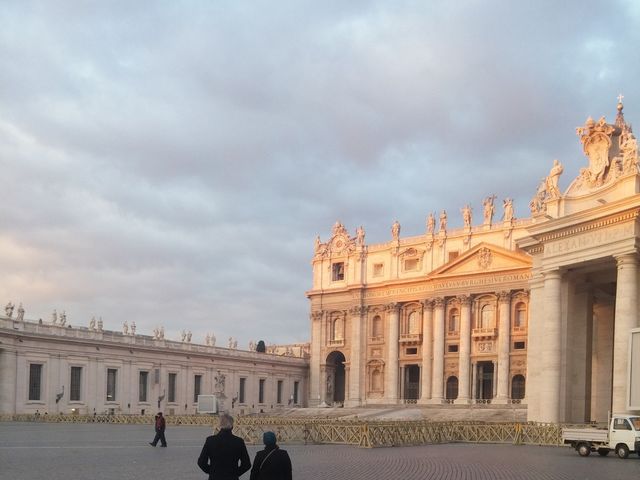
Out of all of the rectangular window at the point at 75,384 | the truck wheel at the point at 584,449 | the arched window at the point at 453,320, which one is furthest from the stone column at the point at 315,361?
the truck wheel at the point at 584,449

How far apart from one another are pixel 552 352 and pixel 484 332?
41.3m

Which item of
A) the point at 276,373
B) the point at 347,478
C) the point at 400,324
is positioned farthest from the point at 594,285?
the point at 276,373

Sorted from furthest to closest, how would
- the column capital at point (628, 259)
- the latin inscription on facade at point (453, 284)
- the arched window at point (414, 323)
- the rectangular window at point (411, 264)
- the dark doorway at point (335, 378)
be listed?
the dark doorway at point (335, 378) < the rectangular window at point (411, 264) < the arched window at point (414, 323) < the latin inscription on facade at point (453, 284) < the column capital at point (628, 259)

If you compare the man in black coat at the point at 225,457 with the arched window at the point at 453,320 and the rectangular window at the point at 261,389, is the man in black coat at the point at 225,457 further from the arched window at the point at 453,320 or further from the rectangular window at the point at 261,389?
the rectangular window at the point at 261,389

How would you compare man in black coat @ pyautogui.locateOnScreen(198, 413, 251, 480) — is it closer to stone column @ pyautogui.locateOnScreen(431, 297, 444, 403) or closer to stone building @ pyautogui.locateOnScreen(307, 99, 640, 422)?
stone building @ pyautogui.locateOnScreen(307, 99, 640, 422)

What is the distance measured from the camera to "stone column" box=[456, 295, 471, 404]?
7394 cm

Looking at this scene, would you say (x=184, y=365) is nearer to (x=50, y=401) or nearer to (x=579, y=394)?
(x=50, y=401)

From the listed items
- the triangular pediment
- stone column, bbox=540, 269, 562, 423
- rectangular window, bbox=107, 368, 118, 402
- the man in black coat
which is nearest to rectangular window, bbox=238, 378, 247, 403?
rectangular window, bbox=107, 368, 118, 402

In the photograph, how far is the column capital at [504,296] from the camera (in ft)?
236

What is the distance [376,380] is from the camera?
83750 millimetres

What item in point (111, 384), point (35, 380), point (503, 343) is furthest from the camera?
point (503, 343)

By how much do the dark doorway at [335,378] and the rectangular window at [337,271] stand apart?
7.94m

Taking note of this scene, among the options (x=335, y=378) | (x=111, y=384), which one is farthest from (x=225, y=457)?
(x=335, y=378)

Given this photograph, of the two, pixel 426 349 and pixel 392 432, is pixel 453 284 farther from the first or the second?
pixel 392 432
